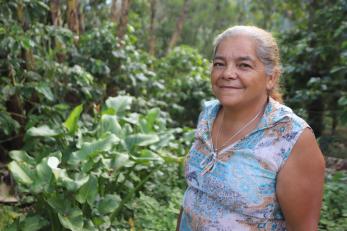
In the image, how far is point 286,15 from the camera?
787 cm

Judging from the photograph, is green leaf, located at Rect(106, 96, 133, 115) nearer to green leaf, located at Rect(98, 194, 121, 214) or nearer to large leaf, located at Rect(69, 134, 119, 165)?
large leaf, located at Rect(69, 134, 119, 165)

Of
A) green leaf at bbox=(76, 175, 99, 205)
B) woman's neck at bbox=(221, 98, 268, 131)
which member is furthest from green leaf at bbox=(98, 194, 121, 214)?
woman's neck at bbox=(221, 98, 268, 131)

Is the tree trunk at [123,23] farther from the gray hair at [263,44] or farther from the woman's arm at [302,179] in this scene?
the woman's arm at [302,179]

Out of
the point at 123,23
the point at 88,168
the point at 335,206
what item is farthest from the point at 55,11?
the point at 335,206

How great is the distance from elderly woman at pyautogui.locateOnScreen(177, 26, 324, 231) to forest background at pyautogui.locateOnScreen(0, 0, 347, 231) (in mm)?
383

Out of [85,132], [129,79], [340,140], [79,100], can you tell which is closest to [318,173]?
[85,132]

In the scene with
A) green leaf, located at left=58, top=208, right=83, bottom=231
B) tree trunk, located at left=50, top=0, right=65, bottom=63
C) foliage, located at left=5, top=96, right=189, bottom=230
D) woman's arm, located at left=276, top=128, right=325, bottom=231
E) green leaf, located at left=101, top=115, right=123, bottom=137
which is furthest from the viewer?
tree trunk, located at left=50, top=0, right=65, bottom=63

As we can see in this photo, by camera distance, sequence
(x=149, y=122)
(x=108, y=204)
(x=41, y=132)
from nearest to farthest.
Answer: (x=108, y=204)
(x=41, y=132)
(x=149, y=122)

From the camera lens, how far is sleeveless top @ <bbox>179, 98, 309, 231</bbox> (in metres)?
1.36

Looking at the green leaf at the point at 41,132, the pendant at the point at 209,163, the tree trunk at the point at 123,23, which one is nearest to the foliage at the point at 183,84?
the tree trunk at the point at 123,23

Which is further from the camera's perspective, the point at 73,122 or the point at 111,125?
the point at 111,125

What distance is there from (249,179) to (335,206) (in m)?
1.95

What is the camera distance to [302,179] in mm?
1319

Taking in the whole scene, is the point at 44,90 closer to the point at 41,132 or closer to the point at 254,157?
the point at 41,132
